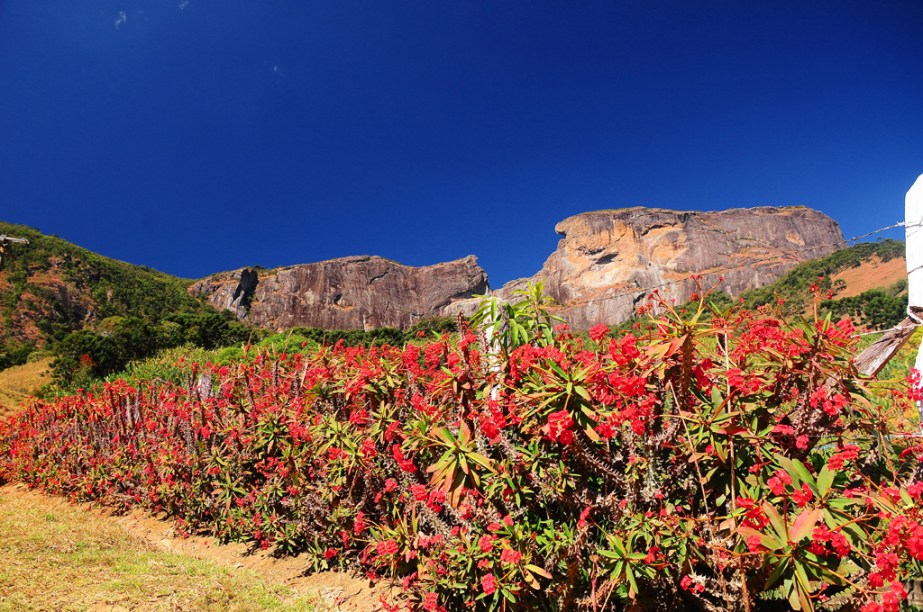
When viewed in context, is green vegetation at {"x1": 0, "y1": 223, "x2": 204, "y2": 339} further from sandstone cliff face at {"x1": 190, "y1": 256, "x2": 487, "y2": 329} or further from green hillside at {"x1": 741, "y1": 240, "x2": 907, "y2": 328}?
green hillside at {"x1": 741, "y1": 240, "x2": 907, "y2": 328}

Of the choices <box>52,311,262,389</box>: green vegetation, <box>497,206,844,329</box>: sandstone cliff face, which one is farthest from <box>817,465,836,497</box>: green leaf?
<box>497,206,844,329</box>: sandstone cliff face

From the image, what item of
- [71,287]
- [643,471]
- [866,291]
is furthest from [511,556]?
[71,287]

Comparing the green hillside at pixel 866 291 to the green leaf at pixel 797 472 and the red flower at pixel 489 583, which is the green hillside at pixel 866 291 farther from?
the red flower at pixel 489 583

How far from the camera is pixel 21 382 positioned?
715 inches

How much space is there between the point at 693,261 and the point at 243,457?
4812 inches

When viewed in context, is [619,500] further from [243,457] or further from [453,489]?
[243,457]

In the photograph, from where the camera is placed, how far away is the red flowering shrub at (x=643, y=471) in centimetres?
167

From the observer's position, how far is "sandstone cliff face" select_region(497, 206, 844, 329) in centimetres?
11050

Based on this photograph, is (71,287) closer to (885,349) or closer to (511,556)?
(511,556)

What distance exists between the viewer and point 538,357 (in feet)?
7.93

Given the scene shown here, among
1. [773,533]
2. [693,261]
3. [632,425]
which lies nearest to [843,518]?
[773,533]

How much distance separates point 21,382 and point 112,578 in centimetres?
2108

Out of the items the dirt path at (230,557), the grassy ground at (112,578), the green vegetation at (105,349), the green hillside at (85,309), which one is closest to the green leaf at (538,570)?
the dirt path at (230,557)

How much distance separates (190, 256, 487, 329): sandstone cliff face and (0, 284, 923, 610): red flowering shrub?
81881 millimetres
